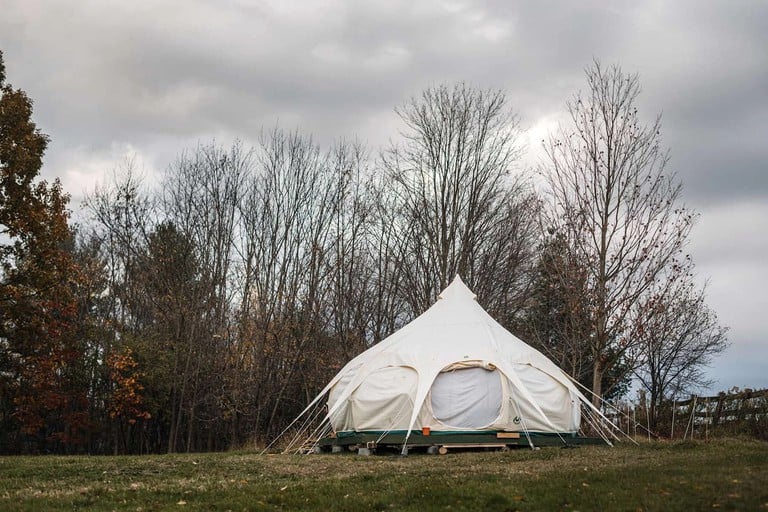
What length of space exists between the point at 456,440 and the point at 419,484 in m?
7.14

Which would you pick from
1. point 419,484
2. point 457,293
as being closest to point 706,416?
point 457,293

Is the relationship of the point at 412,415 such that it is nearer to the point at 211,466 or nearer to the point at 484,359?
the point at 484,359

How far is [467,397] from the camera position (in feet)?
57.4

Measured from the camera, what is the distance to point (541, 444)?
685 inches

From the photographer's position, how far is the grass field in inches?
332

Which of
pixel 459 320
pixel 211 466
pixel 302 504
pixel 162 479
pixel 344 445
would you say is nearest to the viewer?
pixel 302 504

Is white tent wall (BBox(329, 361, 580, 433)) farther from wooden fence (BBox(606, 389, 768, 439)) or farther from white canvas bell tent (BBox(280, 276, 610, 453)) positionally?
wooden fence (BBox(606, 389, 768, 439))

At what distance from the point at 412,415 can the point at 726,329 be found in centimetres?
2301

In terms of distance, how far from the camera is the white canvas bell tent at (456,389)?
1728cm

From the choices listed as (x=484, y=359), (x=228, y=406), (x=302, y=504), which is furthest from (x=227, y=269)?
(x=302, y=504)

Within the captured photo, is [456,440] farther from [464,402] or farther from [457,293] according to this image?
[457,293]

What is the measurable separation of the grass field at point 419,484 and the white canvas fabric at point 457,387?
3360mm

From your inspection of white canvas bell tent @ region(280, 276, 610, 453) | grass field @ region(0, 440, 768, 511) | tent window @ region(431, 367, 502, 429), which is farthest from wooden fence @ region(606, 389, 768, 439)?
grass field @ region(0, 440, 768, 511)

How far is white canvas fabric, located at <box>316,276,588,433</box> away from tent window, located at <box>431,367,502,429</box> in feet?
0.07
